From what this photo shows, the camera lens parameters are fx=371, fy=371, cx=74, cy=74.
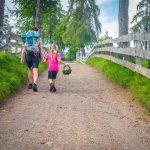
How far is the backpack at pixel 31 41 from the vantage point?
1105 centimetres

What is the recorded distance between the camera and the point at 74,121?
23.7 ft

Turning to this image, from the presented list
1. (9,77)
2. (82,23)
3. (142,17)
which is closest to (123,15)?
(9,77)

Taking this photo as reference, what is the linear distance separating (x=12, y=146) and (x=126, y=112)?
3301mm

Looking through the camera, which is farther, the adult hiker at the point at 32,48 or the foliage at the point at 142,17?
the foliage at the point at 142,17

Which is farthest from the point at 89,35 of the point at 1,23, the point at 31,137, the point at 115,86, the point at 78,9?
the point at 31,137

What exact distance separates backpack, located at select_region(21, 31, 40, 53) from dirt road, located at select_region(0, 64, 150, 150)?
1.23 metres

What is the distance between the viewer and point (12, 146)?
567cm

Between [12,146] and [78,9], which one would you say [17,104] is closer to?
[12,146]

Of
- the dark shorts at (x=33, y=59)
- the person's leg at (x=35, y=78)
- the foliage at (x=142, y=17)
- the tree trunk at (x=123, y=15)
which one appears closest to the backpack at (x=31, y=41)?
the dark shorts at (x=33, y=59)

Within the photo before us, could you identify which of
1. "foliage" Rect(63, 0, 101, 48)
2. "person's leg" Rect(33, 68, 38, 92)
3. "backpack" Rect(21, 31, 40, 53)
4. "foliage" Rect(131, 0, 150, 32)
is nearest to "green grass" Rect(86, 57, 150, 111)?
"person's leg" Rect(33, 68, 38, 92)

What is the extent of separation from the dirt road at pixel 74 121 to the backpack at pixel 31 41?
123cm

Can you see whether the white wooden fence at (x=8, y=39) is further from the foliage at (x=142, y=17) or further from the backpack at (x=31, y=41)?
the foliage at (x=142, y=17)

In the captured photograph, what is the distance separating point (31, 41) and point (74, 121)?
450 centimetres

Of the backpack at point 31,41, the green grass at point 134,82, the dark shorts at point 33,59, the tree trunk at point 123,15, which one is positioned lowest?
the green grass at point 134,82
